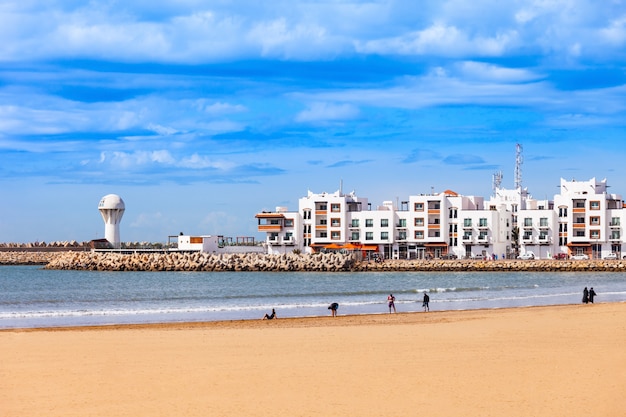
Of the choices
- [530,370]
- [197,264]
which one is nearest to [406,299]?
[530,370]

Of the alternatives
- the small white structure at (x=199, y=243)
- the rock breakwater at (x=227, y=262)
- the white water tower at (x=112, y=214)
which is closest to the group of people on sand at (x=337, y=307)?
the rock breakwater at (x=227, y=262)

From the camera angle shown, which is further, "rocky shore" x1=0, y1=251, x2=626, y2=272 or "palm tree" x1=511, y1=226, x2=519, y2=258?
"palm tree" x1=511, y1=226, x2=519, y2=258

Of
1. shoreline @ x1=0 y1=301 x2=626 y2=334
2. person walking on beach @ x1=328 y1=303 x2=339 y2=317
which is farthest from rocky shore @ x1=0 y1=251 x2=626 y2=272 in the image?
person walking on beach @ x1=328 y1=303 x2=339 y2=317

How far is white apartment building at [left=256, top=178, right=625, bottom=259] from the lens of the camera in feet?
285

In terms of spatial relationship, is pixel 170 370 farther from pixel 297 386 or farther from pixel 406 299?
pixel 406 299

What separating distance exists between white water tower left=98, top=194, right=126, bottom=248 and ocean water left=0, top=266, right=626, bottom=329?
35.5m

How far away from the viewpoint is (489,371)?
15.0 m

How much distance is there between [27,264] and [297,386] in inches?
3998

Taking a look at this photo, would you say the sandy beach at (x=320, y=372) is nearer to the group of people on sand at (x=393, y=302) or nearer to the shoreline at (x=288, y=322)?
the shoreline at (x=288, y=322)

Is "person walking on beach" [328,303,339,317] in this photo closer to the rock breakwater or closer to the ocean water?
the ocean water

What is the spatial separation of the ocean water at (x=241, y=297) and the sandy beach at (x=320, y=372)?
29.6ft

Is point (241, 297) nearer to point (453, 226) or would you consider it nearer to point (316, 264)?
point (316, 264)

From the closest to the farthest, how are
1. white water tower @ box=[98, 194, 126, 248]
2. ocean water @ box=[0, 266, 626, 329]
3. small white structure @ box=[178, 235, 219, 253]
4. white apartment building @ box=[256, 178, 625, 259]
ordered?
ocean water @ box=[0, 266, 626, 329], white apartment building @ box=[256, 178, 625, 259], small white structure @ box=[178, 235, 219, 253], white water tower @ box=[98, 194, 126, 248]

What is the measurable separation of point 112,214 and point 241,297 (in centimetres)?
5850
